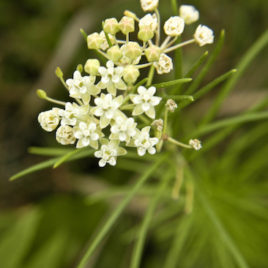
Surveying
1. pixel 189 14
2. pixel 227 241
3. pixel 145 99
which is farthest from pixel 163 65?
pixel 227 241

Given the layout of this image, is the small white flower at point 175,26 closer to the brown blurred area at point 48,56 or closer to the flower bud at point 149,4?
the flower bud at point 149,4

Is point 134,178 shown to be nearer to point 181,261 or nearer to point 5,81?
point 181,261

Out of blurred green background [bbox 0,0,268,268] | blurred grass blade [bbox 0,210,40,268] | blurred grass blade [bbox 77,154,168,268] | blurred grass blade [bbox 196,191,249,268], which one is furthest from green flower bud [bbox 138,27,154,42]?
blurred grass blade [bbox 0,210,40,268]

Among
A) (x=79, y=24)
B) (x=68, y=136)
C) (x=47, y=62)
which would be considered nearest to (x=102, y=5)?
(x=79, y=24)

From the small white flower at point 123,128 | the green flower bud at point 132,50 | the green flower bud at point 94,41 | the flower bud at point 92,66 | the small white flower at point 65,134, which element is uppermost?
the green flower bud at point 94,41

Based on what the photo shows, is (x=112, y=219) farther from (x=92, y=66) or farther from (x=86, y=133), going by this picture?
(x=92, y=66)

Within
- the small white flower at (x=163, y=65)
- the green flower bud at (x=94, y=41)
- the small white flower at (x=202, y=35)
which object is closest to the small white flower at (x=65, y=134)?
the green flower bud at (x=94, y=41)
